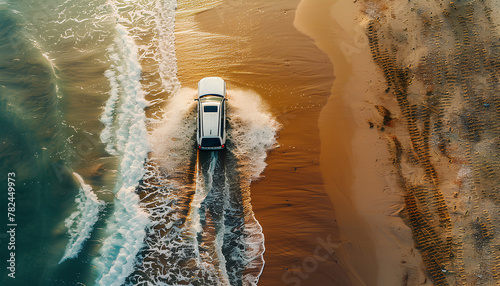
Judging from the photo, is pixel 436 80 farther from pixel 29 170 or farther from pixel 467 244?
pixel 29 170

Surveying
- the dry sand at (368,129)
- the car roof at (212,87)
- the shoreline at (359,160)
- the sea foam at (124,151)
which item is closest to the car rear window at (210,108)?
the car roof at (212,87)

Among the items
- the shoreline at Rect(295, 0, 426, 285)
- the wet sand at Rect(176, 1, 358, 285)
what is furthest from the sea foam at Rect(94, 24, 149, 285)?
the shoreline at Rect(295, 0, 426, 285)

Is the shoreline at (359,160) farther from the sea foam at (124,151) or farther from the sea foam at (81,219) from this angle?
the sea foam at (81,219)

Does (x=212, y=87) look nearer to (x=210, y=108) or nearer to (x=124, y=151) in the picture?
(x=210, y=108)

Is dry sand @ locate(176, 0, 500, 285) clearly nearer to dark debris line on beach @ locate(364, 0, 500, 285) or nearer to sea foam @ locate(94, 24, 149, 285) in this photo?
dark debris line on beach @ locate(364, 0, 500, 285)

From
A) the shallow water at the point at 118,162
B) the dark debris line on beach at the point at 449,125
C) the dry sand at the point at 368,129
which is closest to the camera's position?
the dark debris line on beach at the point at 449,125
